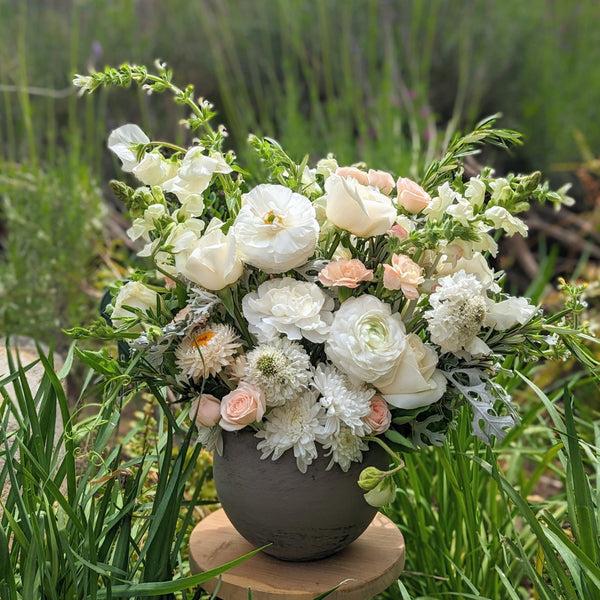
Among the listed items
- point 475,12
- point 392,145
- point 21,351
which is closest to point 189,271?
point 21,351

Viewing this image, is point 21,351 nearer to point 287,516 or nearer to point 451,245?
point 287,516

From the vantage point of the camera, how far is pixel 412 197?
1.24 metres

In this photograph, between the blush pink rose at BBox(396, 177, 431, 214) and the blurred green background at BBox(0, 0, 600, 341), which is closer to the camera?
the blush pink rose at BBox(396, 177, 431, 214)

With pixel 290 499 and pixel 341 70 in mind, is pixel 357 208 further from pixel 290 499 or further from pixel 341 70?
pixel 341 70

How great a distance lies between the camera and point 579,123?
165 inches

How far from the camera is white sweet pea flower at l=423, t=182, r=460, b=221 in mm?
1238

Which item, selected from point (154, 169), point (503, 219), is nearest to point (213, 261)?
point (154, 169)

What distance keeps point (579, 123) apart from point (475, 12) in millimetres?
828

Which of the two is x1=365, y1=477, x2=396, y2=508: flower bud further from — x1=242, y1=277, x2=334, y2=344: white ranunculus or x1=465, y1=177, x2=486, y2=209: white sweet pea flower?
x1=465, y1=177, x2=486, y2=209: white sweet pea flower

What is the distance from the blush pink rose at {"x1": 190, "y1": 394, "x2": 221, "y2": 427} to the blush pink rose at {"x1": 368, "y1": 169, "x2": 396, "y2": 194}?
0.41 metres

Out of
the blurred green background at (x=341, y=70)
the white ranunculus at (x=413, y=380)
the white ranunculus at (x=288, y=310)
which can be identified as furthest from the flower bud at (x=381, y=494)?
the blurred green background at (x=341, y=70)

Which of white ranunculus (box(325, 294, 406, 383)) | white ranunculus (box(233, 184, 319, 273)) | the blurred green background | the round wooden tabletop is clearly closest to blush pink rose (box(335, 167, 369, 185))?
white ranunculus (box(233, 184, 319, 273))

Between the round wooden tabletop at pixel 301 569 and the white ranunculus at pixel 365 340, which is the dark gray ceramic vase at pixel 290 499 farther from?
the white ranunculus at pixel 365 340

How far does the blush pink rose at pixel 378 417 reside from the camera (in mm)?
1179
